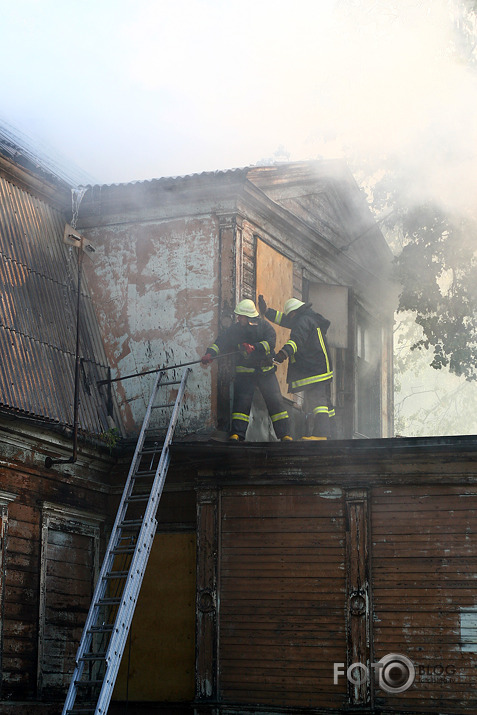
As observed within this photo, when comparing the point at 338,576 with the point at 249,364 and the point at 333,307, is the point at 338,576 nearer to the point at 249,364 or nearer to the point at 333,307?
the point at 249,364

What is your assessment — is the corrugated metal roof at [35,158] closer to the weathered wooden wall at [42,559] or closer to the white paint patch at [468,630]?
the weathered wooden wall at [42,559]

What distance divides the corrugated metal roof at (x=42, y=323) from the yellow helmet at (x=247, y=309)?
197 centimetres

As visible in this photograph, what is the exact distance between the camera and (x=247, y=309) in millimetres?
11688

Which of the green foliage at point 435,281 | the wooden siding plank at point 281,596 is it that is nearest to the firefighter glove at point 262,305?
the wooden siding plank at point 281,596

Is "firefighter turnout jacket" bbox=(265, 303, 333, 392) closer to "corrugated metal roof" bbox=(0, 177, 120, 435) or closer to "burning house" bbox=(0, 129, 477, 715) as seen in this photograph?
"burning house" bbox=(0, 129, 477, 715)

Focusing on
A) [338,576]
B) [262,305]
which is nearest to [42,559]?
[338,576]

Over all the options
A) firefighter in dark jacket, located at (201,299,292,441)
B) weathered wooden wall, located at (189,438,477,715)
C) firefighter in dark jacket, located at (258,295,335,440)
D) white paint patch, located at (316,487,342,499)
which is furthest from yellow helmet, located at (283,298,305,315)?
white paint patch, located at (316,487,342,499)

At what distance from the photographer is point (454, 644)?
9.90 metres

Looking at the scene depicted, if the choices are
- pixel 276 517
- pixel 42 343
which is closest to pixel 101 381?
pixel 42 343

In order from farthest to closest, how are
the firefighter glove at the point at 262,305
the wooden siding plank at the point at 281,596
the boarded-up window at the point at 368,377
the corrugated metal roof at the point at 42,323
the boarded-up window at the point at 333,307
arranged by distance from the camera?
the boarded-up window at the point at 368,377 → the boarded-up window at the point at 333,307 → the firefighter glove at the point at 262,305 → the wooden siding plank at the point at 281,596 → the corrugated metal roof at the point at 42,323

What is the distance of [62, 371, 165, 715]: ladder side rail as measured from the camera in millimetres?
8767

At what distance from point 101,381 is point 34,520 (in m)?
2.21

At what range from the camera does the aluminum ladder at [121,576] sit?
28.8 ft

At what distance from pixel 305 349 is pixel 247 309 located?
1.05 metres
